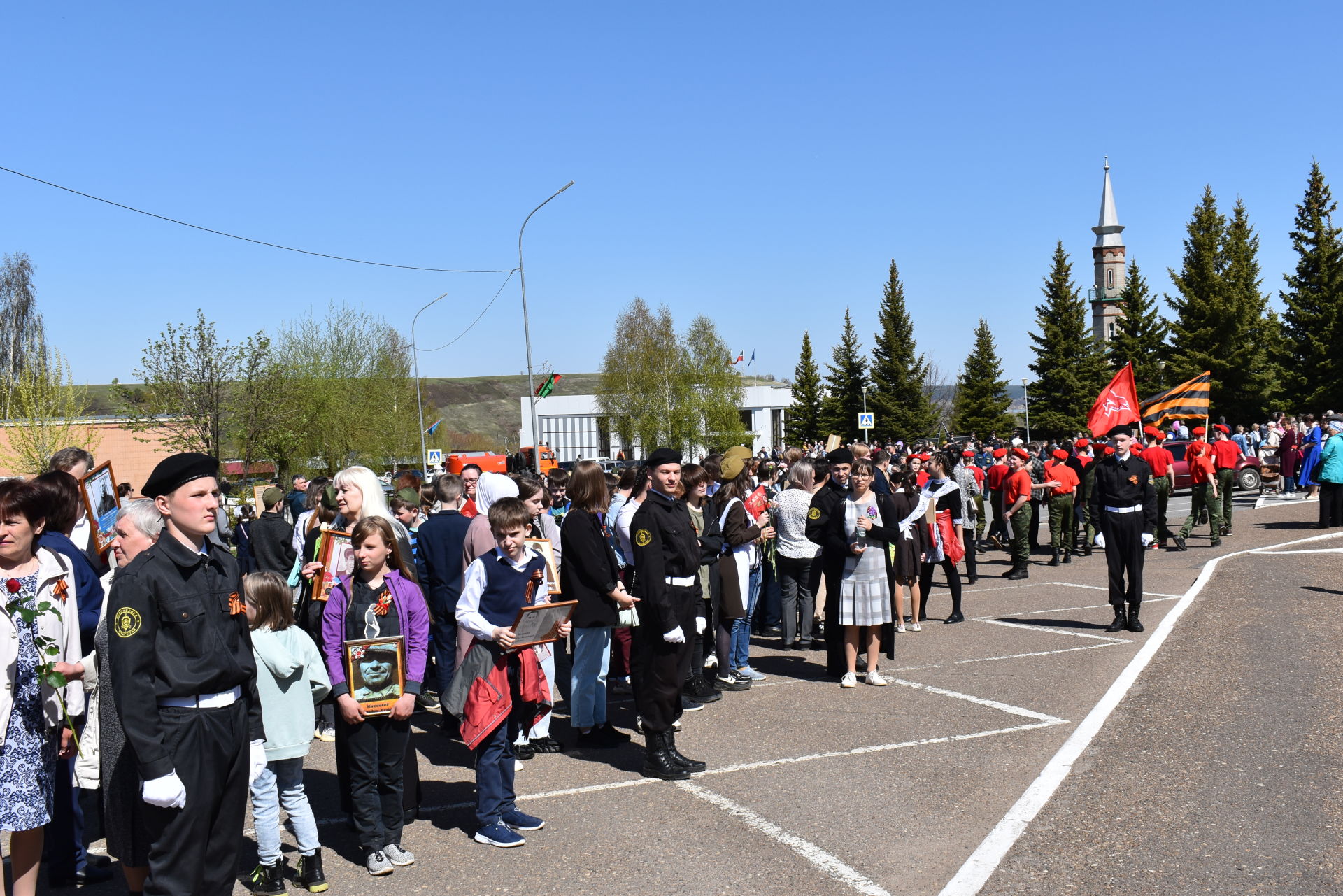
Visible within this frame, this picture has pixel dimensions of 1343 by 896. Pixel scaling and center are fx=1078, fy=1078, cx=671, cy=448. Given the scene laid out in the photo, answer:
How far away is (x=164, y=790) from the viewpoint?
3.69 m

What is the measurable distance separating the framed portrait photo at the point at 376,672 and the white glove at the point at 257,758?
54 centimetres

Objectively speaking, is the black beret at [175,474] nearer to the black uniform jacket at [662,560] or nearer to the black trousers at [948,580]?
the black uniform jacket at [662,560]

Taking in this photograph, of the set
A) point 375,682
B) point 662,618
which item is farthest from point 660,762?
point 375,682

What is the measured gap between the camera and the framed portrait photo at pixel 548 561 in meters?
6.68

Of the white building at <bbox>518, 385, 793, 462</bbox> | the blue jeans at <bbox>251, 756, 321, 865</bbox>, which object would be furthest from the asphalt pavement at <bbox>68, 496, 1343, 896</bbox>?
the white building at <bbox>518, 385, 793, 462</bbox>

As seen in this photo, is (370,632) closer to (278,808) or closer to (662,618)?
(278,808)

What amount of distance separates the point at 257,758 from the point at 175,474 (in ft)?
4.96

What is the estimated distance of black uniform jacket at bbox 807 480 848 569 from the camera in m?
9.05

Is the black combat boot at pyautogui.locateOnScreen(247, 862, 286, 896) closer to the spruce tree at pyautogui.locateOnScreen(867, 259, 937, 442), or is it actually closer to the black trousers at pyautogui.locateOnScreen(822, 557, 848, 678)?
the black trousers at pyautogui.locateOnScreen(822, 557, 848, 678)

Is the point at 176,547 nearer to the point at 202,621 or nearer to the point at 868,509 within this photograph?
the point at 202,621

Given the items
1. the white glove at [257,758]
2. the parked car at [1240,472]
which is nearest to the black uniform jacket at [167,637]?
the white glove at [257,758]

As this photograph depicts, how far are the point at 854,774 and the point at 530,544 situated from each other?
250cm

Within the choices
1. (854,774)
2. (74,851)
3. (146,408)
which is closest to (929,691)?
(854,774)

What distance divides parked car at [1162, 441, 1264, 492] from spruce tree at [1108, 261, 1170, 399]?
37.7 metres
